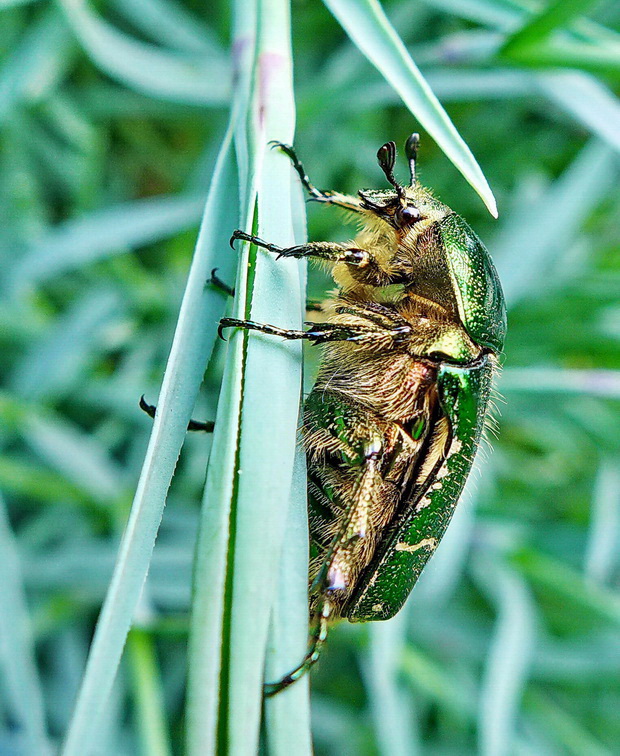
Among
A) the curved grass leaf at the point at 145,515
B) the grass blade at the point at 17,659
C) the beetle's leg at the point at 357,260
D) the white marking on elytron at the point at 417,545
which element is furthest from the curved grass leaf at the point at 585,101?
the grass blade at the point at 17,659

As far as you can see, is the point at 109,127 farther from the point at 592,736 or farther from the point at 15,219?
the point at 592,736

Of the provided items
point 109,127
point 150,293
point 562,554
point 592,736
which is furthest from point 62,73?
point 592,736

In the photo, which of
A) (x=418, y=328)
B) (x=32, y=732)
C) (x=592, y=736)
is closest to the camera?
(x=418, y=328)

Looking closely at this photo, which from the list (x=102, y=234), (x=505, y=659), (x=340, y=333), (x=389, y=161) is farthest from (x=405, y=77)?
(x=505, y=659)

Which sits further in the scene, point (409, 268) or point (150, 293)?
point (150, 293)

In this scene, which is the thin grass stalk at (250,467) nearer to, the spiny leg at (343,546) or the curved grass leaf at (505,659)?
the spiny leg at (343,546)

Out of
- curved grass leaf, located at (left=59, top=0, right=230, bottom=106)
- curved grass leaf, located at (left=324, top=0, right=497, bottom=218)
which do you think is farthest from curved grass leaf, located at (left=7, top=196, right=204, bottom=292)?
curved grass leaf, located at (left=324, top=0, right=497, bottom=218)

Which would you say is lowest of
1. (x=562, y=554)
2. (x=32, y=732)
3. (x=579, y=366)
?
(x=32, y=732)
